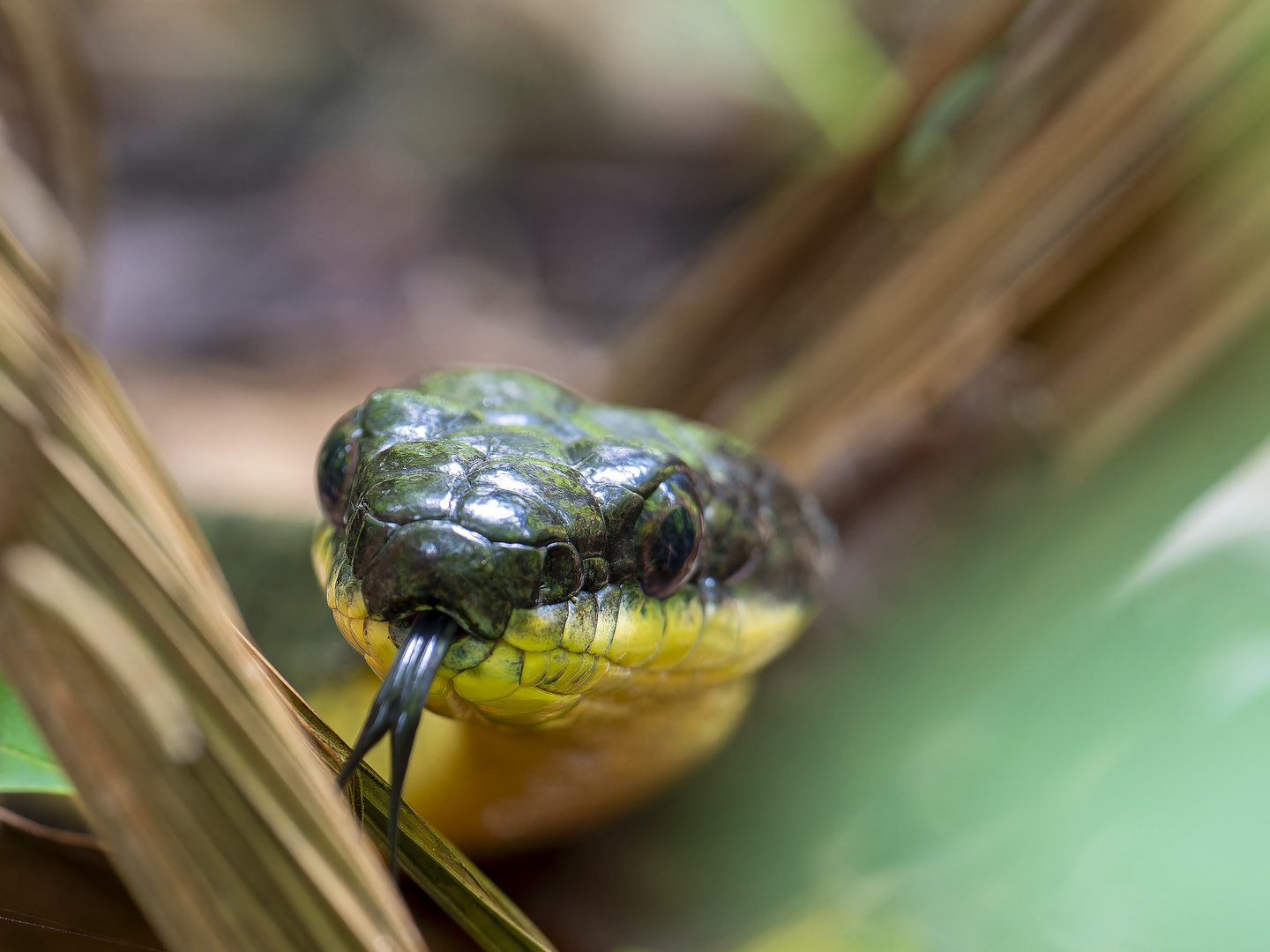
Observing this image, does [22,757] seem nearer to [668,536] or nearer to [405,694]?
[405,694]

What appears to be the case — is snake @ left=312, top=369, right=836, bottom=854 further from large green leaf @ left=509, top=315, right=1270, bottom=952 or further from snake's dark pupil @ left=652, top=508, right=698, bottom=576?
large green leaf @ left=509, top=315, right=1270, bottom=952

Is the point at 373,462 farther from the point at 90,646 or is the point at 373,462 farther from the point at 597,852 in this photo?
the point at 597,852

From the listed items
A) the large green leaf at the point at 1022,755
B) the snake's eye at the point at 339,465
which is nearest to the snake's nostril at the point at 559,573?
the snake's eye at the point at 339,465

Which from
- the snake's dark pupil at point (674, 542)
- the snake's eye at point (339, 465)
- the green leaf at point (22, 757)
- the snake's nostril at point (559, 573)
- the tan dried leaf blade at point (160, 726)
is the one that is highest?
the snake's eye at point (339, 465)

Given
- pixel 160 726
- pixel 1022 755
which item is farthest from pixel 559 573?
pixel 1022 755

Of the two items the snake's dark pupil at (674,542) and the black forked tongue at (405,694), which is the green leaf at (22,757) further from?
the snake's dark pupil at (674,542)

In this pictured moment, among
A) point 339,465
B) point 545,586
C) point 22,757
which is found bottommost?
point 22,757

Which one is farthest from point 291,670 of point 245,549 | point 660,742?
point 660,742
